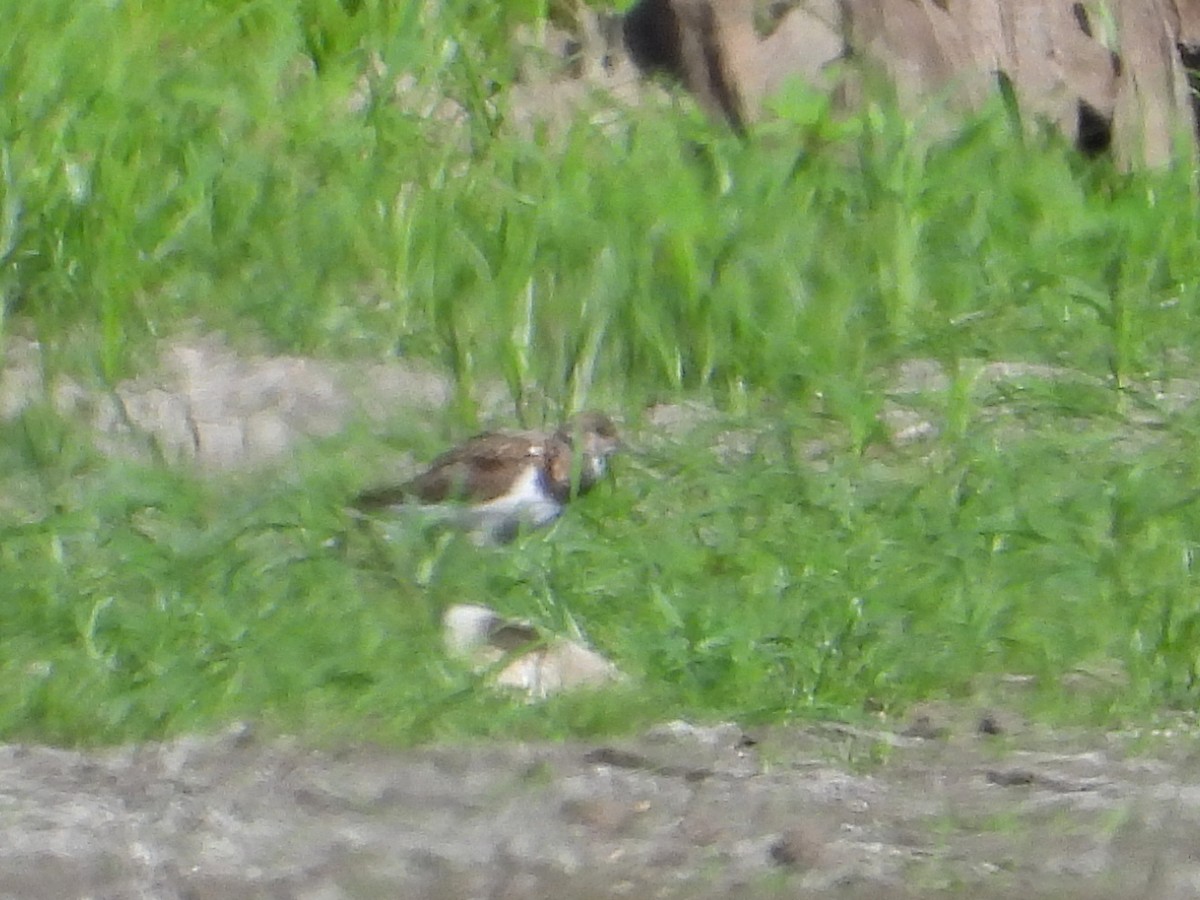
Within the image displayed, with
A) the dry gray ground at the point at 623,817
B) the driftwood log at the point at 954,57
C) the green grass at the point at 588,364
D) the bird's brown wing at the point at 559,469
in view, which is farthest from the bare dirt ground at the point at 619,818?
the driftwood log at the point at 954,57

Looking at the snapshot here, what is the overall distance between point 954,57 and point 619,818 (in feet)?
11.6

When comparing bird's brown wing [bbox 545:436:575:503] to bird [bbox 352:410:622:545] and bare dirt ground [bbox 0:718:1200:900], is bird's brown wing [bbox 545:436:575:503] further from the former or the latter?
bare dirt ground [bbox 0:718:1200:900]

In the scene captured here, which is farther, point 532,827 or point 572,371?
point 572,371

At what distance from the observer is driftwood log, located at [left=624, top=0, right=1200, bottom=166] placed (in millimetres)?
6723

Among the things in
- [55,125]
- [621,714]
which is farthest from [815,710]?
[55,125]

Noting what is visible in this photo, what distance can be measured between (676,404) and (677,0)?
1.61 meters

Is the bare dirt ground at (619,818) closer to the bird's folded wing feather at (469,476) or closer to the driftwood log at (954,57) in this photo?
the bird's folded wing feather at (469,476)

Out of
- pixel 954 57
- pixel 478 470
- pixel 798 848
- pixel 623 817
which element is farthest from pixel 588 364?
pixel 798 848

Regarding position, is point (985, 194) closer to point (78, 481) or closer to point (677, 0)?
point (677, 0)

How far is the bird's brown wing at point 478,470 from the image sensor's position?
5254 millimetres

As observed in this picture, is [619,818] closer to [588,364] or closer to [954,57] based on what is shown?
[588,364]

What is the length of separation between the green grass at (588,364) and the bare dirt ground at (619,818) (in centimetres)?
16

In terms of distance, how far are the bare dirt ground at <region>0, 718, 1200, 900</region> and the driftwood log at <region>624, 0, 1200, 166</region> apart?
2820 mm

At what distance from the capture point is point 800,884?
3768mm
